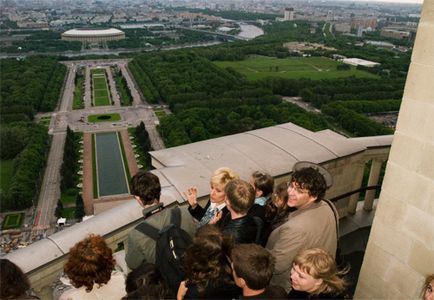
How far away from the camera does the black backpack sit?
13.2ft

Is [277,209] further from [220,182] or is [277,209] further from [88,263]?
[88,263]

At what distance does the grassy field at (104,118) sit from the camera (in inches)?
2581

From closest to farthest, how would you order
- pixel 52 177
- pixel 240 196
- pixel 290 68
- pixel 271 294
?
1. pixel 271 294
2. pixel 240 196
3. pixel 52 177
4. pixel 290 68

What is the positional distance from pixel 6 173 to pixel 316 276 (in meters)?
48.4

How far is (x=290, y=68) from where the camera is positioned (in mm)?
104750

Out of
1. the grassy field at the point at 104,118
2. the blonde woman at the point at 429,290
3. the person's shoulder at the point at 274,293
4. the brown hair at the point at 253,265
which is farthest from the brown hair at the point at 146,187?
the grassy field at the point at 104,118

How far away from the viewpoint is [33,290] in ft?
15.5

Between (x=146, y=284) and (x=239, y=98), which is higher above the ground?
(x=146, y=284)

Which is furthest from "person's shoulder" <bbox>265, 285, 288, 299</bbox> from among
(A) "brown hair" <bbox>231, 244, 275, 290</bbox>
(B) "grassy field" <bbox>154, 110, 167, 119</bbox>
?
(B) "grassy field" <bbox>154, 110, 167, 119</bbox>

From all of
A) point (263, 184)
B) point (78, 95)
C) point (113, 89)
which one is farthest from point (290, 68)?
point (263, 184)

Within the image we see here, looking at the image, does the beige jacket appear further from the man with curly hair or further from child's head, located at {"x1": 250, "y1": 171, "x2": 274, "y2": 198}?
child's head, located at {"x1": 250, "y1": 171, "x2": 274, "y2": 198}

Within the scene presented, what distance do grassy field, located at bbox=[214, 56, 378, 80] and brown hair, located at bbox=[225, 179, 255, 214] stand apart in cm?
9003

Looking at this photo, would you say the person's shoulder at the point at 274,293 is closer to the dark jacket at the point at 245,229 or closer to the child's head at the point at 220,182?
the dark jacket at the point at 245,229

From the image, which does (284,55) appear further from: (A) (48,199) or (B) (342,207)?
(B) (342,207)
